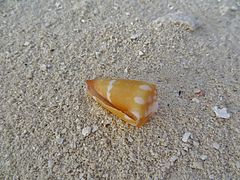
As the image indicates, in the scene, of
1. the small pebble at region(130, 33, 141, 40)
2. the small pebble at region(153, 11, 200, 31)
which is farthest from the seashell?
the small pebble at region(153, 11, 200, 31)

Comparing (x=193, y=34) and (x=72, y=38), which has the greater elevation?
(x=72, y=38)

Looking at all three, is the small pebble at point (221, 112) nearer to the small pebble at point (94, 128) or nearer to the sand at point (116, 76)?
the sand at point (116, 76)

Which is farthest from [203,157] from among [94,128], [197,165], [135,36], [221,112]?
[135,36]

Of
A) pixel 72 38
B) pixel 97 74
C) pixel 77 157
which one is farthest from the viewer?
pixel 72 38

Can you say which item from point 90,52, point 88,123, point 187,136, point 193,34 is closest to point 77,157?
point 88,123

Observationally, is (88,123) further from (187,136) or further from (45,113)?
(187,136)

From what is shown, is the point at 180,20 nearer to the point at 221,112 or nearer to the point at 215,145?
the point at 221,112
